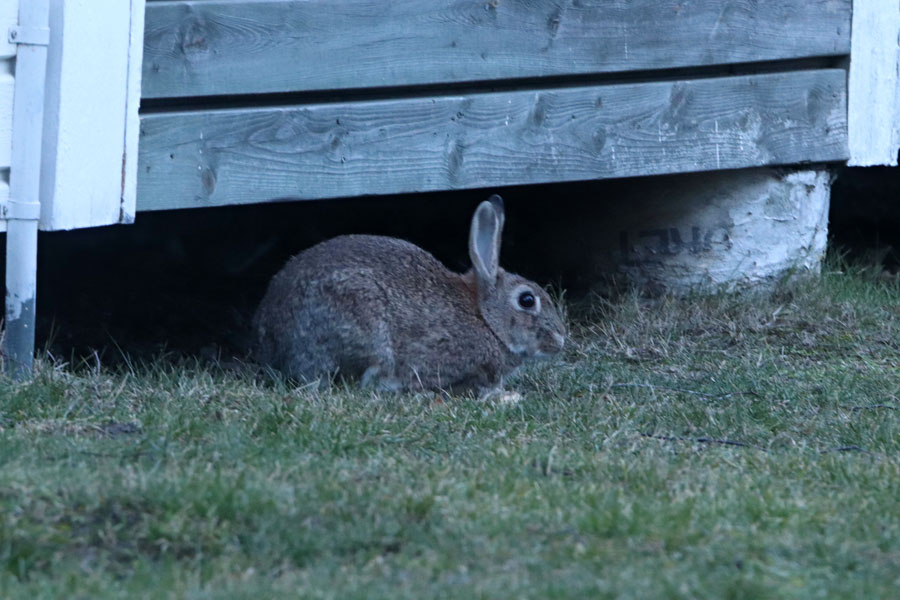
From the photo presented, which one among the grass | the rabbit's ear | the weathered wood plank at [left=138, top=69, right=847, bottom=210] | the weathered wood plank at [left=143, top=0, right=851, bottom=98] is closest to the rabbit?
the rabbit's ear

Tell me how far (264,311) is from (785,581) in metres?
3.55

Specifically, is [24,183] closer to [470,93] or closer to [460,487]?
[470,93]

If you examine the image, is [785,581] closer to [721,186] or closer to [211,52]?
[211,52]

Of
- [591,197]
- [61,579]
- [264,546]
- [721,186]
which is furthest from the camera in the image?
[591,197]

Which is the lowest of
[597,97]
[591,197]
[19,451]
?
[19,451]

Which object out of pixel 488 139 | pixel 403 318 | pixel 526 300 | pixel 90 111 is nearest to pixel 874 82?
pixel 488 139

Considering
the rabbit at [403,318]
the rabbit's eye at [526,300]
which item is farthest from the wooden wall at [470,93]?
the rabbit's eye at [526,300]

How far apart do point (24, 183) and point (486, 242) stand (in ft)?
7.09

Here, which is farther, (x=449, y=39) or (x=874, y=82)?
(x=874, y=82)

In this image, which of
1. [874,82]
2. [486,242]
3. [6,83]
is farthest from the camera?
[874,82]

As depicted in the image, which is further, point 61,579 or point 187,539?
point 187,539

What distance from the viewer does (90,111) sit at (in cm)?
563

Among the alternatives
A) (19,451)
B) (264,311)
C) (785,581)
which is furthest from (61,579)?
(264,311)

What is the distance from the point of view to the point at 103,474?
387cm
